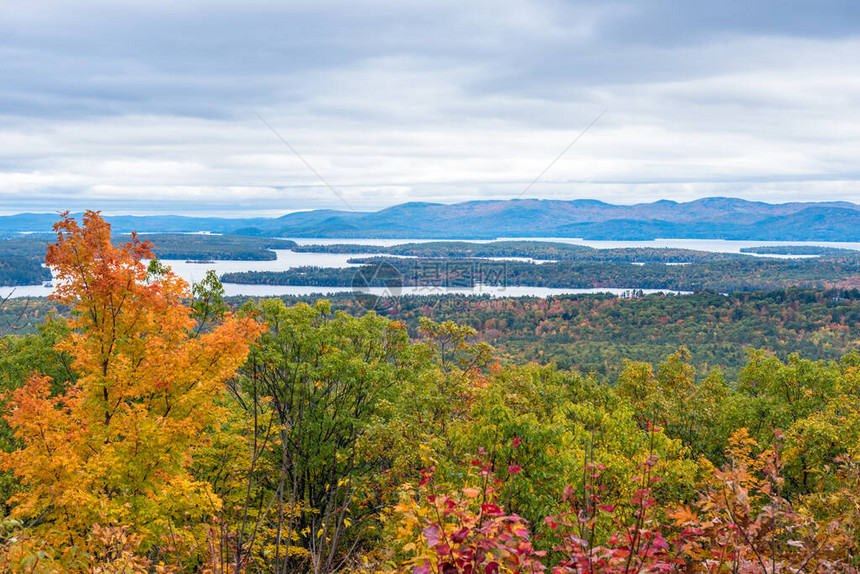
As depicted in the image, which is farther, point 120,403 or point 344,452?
point 344,452

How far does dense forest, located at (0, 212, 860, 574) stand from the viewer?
465 cm

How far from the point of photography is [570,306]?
124m

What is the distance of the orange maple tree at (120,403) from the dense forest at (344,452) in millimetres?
46

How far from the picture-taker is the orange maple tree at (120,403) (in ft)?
34.5

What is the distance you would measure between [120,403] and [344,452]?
277 inches

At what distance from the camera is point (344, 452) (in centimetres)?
1672

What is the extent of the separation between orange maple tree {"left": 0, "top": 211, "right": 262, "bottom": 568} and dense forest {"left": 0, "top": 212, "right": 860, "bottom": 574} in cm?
5

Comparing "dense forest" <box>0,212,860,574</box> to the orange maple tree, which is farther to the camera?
the orange maple tree

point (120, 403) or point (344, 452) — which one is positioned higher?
point (120, 403)

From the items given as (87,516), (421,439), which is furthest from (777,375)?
(87,516)

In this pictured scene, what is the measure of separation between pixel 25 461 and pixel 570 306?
120538 mm

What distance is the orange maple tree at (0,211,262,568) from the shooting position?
414 inches

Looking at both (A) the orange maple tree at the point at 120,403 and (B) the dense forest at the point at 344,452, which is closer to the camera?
(B) the dense forest at the point at 344,452

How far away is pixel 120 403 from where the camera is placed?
1159 cm
